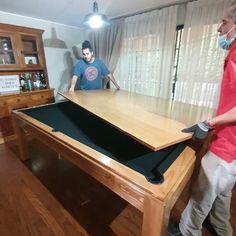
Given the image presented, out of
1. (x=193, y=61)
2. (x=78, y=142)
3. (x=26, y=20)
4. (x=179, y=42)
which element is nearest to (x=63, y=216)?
(x=78, y=142)

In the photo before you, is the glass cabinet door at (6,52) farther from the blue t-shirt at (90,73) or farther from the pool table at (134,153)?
the pool table at (134,153)

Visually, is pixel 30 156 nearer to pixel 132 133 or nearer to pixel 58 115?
pixel 58 115

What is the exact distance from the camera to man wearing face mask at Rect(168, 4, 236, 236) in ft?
3.01

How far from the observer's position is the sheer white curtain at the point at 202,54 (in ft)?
7.52

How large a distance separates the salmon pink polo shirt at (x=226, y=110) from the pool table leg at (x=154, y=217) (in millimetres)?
522

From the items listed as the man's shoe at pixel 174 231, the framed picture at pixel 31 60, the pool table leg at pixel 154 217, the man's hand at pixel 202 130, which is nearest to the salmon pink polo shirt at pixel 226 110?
the man's hand at pixel 202 130

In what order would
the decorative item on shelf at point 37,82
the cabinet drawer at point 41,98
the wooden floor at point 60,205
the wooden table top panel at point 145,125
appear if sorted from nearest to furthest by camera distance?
1. the wooden table top panel at point 145,125
2. the wooden floor at point 60,205
3. the cabinet drawer at point 41,98
4. the decorative item on shelf at point 37,82

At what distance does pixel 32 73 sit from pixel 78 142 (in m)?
2.59

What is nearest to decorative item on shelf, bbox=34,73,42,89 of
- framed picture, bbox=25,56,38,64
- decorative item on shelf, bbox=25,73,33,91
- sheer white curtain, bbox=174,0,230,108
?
decorative item on shelf, bbox=25,73,33,91

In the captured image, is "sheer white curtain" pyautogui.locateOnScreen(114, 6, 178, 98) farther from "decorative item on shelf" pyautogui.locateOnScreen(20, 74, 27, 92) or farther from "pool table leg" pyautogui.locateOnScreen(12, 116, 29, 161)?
"pool table leg" pyautogui.locateOnScreen(12, 116, 29, 161)

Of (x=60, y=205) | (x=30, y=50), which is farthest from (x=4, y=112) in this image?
(x=60, y=205)

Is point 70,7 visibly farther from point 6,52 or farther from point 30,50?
point 6,52

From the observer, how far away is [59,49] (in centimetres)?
358

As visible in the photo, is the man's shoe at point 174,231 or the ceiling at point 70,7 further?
the ceiling at point 70,7
